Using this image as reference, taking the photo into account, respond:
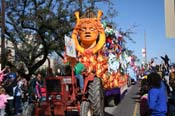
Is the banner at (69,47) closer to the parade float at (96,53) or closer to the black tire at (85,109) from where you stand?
the black tire at (85,109)

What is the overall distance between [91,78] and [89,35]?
5108 millimetres

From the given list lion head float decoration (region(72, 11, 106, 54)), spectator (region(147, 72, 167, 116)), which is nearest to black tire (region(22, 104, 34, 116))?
spectator (region(147, 72, 167, 116))

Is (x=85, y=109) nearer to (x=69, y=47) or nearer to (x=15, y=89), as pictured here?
(x=69, y=47)

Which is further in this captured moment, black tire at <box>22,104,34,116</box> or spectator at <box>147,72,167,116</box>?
black tire at <box>22,104,34,116</box>

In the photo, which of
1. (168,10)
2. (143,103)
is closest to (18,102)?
(143,103)

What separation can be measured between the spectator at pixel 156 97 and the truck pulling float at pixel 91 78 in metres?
4.10

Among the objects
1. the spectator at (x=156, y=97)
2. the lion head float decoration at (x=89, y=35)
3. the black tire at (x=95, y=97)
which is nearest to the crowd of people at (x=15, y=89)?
the lion head float decoration at (x=89, y=35)

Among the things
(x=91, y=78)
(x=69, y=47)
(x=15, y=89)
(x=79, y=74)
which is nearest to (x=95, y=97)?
(x=91, y=78)

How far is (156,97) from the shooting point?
301 inches

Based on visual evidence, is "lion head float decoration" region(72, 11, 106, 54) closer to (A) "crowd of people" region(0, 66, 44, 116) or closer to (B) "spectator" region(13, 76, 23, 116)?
(A) "crowd of people" region(0, 66, 44, 116)

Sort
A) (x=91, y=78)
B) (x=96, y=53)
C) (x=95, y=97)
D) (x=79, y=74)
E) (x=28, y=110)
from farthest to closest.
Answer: (x=96, y=53)
(x=91, y=78)
(x=79, y=74)
(x=95, y=97)
(x=28, y=110)

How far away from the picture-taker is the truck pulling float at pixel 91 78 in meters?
12.1

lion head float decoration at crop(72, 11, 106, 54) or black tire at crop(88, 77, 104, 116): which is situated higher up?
lion head float decoration at crop(72, 11, 106, 54)

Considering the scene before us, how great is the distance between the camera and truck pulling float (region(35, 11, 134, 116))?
39.9ft
